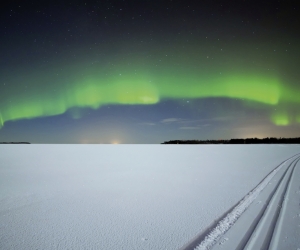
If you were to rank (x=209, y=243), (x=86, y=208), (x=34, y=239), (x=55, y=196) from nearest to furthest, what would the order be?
1. (x=209, y=243)
2. (x=34, y=239)
3. (x=86, y=208)
4. (x=55, y=196)

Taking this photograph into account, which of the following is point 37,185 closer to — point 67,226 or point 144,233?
point 67,226

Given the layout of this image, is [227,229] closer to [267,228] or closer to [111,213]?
[267,228]

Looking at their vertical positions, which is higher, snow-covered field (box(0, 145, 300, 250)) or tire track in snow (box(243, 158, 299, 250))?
tire track in snow (box(243, 158, 299, 250))

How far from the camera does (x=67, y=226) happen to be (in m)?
3.36

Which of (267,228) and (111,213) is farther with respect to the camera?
(111,213)

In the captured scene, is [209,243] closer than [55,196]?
Yes

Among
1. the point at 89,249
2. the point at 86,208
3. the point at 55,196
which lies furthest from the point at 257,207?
the point at 55,196

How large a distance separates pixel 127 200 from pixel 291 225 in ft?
11.3

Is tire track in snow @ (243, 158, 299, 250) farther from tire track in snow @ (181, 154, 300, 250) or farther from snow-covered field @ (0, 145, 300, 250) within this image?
snow-covered field @ (0, 145, 300, 250)

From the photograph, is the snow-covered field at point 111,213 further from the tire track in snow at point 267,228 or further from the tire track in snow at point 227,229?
the tire track in snow at point 267,228

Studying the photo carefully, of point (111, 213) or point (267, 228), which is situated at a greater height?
point (267, 228)

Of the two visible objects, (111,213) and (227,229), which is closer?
(227,229)

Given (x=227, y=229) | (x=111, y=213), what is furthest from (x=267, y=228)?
(x=111, y=213)

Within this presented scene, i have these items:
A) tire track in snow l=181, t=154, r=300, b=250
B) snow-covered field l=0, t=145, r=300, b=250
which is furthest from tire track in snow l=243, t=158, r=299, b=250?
snow-covered field l=0, t=145, r=300, b=250
